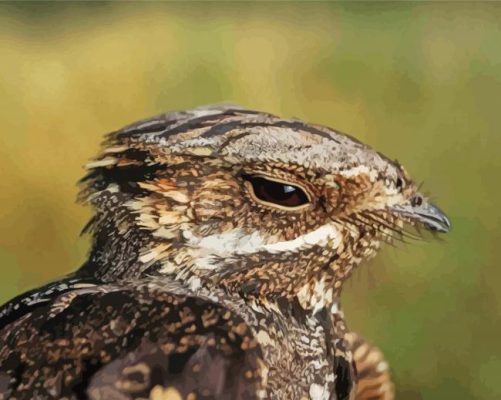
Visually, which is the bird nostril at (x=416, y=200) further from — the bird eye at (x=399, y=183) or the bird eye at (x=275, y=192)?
the bird eye at (x=275, y=192)

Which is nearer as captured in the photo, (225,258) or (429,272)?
(225,258)

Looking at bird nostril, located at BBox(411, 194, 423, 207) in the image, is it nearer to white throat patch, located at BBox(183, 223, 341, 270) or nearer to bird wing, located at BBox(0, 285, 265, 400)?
white throat patch, located at BBox(183, 223, 341, 270)

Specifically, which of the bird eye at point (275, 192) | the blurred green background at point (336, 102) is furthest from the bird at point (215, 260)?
the blurred green background at point (336, 102)

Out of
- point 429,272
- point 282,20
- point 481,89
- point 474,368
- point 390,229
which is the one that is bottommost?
point 474,368

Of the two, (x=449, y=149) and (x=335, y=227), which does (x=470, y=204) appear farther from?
(x=335, y=227)

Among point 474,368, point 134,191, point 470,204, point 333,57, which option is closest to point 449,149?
point 470,204

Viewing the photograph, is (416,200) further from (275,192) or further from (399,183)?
(275,192)

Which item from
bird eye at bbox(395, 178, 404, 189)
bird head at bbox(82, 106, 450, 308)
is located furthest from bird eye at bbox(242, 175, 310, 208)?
bird eye at bbox(395, 178, 404, 189)
